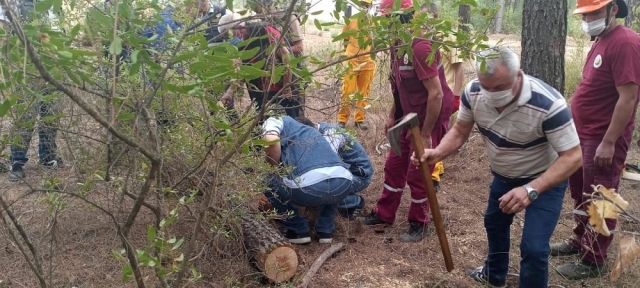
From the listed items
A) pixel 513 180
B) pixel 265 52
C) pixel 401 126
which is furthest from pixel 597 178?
pixel 265 52

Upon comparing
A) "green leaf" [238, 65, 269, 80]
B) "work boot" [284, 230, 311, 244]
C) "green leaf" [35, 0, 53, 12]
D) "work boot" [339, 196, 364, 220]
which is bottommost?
"work boot" [339, 196, 364, 220]

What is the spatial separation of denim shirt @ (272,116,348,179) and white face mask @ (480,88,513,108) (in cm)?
130

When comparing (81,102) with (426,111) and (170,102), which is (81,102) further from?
(426,111)

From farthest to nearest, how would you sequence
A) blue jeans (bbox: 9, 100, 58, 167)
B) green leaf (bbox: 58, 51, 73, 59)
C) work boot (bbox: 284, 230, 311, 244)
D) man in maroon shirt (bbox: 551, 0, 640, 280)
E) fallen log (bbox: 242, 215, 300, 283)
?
work boot (bbox: 284, 230, 311, 244) → fallen log (bbox: 242, 215, 300, 283) → man in maroon shirt (bbox: 551, 0, 640, 280) → blue jeans (bbox: 9, 100, 58, 167) → green leaf (bbox: 58, 51, 73, 59)

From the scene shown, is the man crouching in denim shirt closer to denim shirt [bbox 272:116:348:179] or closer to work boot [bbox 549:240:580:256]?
denim shirt [bbox 272:116:348:179]

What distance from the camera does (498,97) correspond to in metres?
2.90

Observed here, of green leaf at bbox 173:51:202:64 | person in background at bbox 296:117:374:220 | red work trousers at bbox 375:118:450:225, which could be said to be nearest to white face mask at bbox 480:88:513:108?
red work trousers at bbox 375:118:450:225

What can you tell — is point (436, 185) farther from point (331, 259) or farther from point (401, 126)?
point (401, 126)

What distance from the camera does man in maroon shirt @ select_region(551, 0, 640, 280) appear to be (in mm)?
3303

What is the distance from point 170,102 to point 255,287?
1.36 m

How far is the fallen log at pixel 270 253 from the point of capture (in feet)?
11.5

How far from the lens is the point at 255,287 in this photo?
11.6 feet

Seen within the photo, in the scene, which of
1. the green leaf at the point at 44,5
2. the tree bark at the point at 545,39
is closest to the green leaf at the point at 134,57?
the green leaf at the point at 44,5

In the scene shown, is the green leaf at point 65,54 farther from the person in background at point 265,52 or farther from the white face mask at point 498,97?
the white face mask at point 498,97
